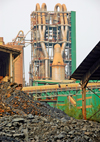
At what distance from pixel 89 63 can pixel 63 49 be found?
5589 centimetres

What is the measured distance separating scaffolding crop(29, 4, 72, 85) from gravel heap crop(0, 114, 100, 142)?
183ft

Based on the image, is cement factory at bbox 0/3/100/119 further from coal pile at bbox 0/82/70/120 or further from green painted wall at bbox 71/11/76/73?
coal pile at bbox 0/82/70/120

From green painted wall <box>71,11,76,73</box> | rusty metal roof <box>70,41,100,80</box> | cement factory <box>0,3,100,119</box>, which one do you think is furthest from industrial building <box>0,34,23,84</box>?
green painted wall <box>71,11,76,73</box>

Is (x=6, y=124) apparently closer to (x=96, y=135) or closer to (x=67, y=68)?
(x=96, y=135)

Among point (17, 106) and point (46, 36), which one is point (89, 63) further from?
point (46, 36)

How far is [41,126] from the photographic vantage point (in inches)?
400

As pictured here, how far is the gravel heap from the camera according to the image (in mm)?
9062

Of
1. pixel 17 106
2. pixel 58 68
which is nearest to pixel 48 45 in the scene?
pixel 58 68

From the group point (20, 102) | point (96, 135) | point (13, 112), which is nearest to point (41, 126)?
point (96, 135)

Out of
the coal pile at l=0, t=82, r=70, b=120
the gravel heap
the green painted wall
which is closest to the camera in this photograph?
the gravel heap

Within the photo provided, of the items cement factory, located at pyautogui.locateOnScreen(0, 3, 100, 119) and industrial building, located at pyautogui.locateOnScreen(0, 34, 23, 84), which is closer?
industrial building, located at pyautogui.locateOnScreen(0, 34, 23, 84)

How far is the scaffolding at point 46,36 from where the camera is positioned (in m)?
67.6

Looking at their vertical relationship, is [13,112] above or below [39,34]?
below

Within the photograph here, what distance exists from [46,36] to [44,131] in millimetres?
63569
